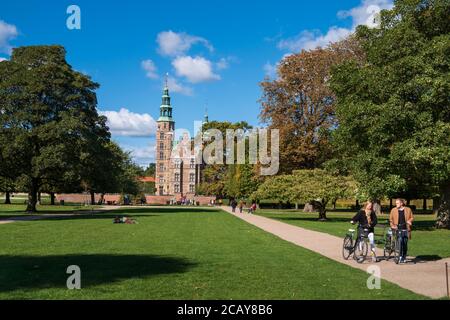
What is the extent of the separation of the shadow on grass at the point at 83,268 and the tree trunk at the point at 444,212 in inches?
776

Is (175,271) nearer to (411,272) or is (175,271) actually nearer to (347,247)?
(347,247)

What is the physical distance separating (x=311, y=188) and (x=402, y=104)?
42.7 ft

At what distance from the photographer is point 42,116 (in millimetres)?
41375

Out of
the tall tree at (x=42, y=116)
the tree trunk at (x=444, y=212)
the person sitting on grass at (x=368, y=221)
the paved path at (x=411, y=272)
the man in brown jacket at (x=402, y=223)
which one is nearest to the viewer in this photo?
the paved path at (x=411, y=272)

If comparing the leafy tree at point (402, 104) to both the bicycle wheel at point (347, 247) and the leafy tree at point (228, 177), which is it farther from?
the leafy tree at point (228, 177)

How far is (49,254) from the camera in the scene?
52.5ft

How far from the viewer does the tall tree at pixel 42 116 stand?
39031mm

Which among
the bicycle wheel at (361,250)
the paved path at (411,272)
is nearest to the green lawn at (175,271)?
the paved path at (411,272)

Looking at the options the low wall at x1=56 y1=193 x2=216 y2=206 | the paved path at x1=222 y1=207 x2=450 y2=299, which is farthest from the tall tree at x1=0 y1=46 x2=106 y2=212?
the low wall at x1=56 y1=193 x2=216 y2=206

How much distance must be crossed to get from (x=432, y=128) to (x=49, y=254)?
62.3ft
